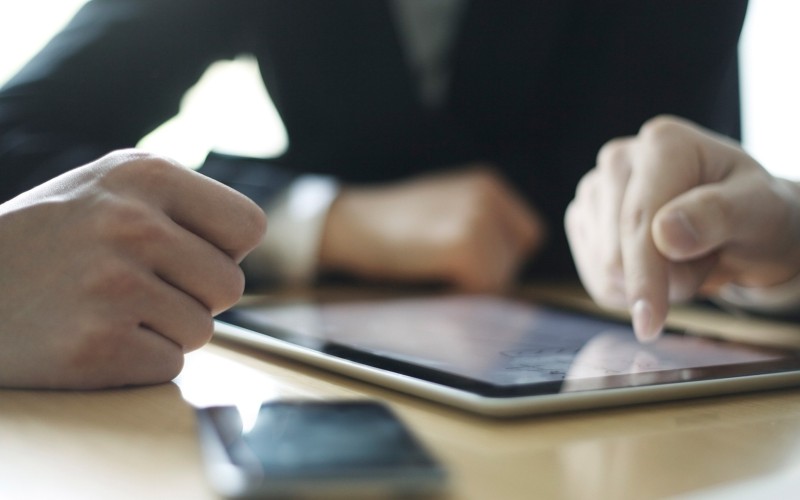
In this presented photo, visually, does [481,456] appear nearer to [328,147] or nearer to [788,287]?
→ [788,287]

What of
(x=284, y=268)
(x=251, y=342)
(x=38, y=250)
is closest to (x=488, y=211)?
(x=284, y=268)

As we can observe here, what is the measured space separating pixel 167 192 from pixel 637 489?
0.74 ft

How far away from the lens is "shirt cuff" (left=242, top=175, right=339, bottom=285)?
742 mm

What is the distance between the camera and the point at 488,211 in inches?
30.7

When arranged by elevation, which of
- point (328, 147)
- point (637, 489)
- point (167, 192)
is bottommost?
point (637, 489)

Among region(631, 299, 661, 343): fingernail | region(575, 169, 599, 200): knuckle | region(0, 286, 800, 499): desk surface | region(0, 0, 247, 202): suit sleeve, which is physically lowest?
region(0, 286, 800, 499): desk surface

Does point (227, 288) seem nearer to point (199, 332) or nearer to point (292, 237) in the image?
point (199, 332)

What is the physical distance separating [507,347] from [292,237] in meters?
0.42

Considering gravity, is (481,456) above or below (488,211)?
below

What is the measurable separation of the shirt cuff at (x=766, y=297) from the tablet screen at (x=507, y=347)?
12 centimetres

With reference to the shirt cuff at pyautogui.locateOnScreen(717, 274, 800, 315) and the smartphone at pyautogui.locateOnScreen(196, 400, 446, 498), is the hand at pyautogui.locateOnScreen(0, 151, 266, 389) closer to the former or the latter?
the smartphone at pyautogui.locateOnScreen(196, 400, 446, 498)

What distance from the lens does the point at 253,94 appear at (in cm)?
88

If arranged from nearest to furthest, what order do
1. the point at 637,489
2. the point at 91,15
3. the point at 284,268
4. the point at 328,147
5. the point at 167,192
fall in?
the point at 637,489 → the point at 167,192 → the point at 91,15 → the point at 284,268 → the point at 328,147

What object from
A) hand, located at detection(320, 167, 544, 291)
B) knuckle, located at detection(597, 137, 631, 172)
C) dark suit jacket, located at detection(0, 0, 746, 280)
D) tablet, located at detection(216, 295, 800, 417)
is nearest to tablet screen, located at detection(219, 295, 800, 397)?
tablet, located at detection(216, 295, 800, 417)
